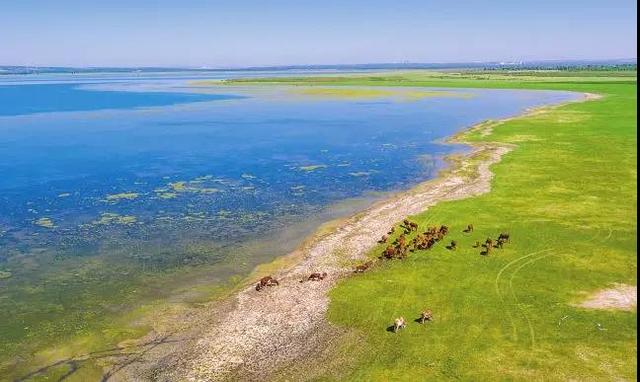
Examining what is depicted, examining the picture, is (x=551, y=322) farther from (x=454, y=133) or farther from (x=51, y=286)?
(x=454, y=133)

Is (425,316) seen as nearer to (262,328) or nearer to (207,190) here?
(262,328)

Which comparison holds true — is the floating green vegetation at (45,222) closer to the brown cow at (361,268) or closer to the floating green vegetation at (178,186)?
the floating green vegetation at (178,186)

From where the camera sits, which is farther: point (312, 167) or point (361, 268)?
point (312, 167)

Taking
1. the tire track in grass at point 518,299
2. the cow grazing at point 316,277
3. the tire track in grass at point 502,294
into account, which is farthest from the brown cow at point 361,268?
the tire track in grass at point 518,299

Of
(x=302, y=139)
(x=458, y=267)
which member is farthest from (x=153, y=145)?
(x=458, y=267)

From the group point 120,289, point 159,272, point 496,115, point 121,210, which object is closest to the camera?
point 120,289

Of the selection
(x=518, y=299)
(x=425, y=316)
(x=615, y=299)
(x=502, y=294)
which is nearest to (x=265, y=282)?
(x=425, y=316)
